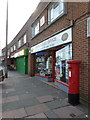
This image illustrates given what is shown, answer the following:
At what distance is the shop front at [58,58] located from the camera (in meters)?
5.17

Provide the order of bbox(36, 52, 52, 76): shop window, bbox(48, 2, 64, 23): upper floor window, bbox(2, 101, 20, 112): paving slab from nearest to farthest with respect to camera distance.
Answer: bbox(2, 101, 20, 112): paving slab
bbox(48, 2, 64, 23): upper floor window
bbox(36, 52, 52, 76): shop window

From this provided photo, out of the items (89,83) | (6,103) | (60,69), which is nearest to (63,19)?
(60,69)

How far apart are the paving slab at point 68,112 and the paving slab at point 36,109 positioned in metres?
0.43

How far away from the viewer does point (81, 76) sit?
Result: 4.15 metres

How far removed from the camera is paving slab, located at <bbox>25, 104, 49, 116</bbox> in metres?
3.21

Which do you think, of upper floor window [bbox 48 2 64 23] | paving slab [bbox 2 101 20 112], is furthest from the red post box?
upper floor window [bbox 48 2 64 23]

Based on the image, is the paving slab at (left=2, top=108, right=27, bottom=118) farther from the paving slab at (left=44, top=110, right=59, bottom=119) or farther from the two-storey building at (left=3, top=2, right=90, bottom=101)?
the two-storey building at (left=3, top=2, right=90, bottom=101)

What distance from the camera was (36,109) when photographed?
341cm

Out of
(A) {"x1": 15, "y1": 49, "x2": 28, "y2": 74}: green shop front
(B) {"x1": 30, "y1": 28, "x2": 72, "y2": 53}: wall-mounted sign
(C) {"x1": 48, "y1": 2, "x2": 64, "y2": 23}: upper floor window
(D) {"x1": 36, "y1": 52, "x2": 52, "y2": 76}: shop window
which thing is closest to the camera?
(B) {"x1": 30, "y1": 28, "x2": 72, "y2": 53}: wall-mounted sign

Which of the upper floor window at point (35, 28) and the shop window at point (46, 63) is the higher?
the upper floor window at point (35, 28)

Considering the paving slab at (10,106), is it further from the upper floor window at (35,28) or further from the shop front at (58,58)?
the upper floor window at (35,28)

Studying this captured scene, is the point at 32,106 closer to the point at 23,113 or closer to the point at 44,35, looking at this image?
the point at 23,113

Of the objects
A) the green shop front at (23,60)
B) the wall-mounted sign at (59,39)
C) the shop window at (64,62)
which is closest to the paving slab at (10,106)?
the shop window at (64,62)

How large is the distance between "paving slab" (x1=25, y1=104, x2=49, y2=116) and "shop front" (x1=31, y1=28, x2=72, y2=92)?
187 centimetres
